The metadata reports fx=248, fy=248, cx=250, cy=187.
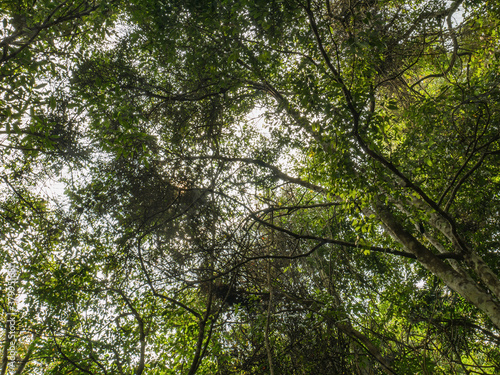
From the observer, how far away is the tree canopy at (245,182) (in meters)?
3.29

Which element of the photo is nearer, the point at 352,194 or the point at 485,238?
the point at 352,194

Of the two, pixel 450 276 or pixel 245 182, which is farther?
pixel 245 182

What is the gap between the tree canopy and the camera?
329cm

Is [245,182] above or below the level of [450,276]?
above

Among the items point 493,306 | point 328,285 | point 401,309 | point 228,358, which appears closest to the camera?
point 493,306

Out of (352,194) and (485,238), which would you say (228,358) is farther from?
(485,238)

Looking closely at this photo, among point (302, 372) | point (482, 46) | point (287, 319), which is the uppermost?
point (482, 46)

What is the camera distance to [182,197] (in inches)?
183

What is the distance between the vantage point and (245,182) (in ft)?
14.6

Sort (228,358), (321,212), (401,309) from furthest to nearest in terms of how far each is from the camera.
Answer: (321,212), (401,309), (228,358)

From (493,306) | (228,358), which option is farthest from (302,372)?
(493,306)

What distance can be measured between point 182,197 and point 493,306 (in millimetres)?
4808

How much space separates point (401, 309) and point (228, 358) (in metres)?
3.87

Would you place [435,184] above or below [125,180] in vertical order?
below
